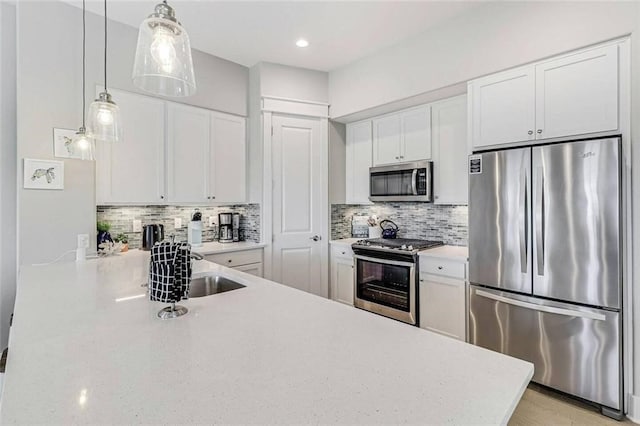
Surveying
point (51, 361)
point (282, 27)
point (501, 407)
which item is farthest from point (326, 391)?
point (282, 27)

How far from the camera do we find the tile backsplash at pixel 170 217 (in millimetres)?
3139

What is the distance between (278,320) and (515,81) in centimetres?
242

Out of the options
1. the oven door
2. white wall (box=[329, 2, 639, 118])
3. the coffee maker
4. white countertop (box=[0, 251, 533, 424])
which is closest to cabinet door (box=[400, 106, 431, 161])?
white wall (box=[329, 2, 639, 118])

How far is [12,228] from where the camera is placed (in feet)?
8.97

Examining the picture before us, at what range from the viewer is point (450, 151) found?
3158 millimetres

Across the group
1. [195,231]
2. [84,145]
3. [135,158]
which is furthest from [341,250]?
[84,145]

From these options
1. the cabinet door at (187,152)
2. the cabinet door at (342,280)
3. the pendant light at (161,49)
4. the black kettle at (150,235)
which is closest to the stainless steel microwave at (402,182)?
the cabinet door at (342,280)

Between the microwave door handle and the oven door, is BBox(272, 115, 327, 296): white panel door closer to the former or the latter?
the oven door

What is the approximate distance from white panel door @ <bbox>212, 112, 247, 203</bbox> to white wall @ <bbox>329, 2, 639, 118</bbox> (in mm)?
1252

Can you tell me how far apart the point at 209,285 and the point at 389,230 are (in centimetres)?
232

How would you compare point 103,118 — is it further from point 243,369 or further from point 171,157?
point 243,369

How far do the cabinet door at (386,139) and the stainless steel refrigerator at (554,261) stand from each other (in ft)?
3.72

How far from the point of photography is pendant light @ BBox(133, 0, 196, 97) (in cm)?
127

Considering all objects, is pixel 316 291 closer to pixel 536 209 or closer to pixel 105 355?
pixel 536 209
